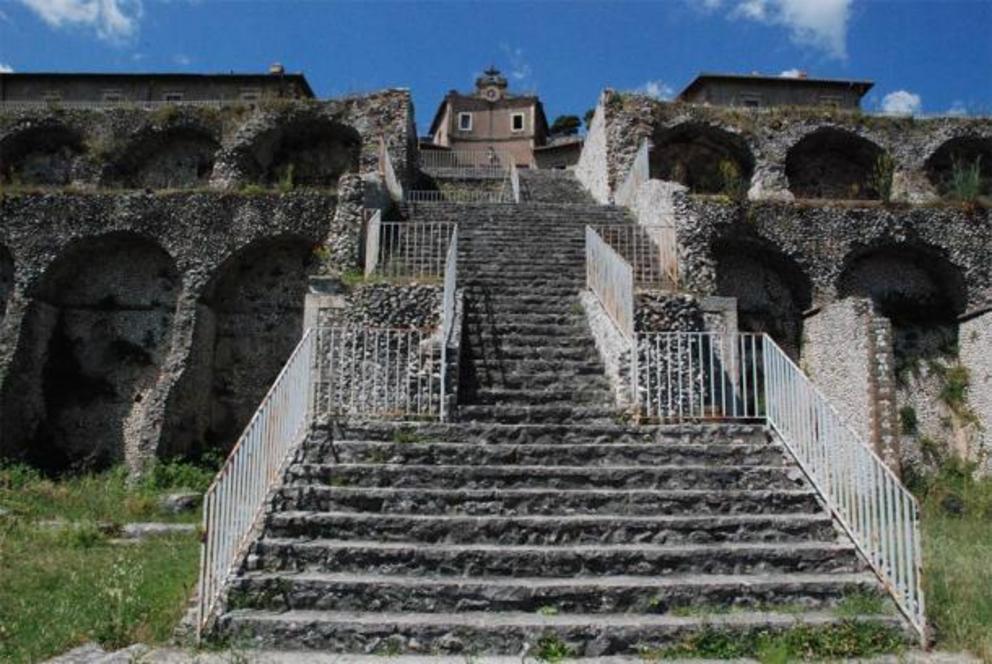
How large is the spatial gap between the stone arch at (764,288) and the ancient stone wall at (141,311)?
32.3 ft

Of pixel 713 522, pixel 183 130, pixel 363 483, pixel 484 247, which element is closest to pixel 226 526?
pixel 363 483

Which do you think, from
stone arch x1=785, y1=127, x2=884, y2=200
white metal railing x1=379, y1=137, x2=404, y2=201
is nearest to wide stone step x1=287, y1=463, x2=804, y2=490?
white metal railing x1=379, y1=137, x2=404, y2=201

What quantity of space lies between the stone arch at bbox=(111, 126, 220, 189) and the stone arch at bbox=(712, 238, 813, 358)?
52.3ft

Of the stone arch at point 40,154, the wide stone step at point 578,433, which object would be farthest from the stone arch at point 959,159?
the stone arch at point 40,154

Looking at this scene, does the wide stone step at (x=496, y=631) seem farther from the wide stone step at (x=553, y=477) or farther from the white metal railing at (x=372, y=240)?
the white metal railing at (x=372, y=240)

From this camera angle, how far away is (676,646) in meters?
6.30

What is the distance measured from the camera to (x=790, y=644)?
629 cm

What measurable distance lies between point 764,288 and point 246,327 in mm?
13024

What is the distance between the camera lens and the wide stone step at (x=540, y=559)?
724cm

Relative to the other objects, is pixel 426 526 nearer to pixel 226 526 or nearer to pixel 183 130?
pixel 226 526

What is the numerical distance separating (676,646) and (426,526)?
261 cm

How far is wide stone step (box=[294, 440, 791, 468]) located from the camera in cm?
890

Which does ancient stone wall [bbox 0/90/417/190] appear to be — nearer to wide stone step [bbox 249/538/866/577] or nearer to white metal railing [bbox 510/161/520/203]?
white metal railing [bbox 510/161/520/203]

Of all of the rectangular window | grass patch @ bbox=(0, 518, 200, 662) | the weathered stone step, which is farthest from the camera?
the rectangular window
